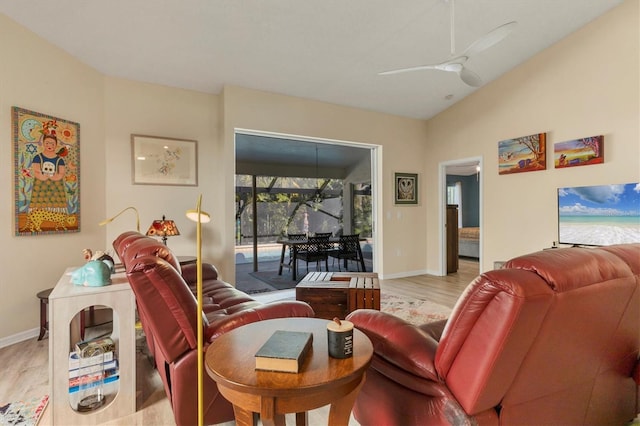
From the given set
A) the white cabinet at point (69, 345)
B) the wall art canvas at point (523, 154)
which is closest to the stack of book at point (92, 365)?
the white cabinet at point (69, 345)

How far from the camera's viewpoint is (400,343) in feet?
4.11

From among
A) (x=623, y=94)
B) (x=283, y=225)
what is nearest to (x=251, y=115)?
(x=283, y=225)

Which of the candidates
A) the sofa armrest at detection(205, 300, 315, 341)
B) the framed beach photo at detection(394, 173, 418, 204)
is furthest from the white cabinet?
A: the framed beach photo at detection(394, 173, 418, 204)

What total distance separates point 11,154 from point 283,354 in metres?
3.35

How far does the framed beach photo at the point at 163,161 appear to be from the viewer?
3.82m

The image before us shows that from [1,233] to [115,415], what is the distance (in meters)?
2.13

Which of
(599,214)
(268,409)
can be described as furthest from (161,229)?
(599,214)

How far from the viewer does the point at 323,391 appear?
0.95 metres

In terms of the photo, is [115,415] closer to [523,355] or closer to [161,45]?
[523,355]

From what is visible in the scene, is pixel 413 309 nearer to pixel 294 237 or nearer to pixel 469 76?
pixel 469 76

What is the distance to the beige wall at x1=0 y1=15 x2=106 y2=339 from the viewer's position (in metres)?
2.80

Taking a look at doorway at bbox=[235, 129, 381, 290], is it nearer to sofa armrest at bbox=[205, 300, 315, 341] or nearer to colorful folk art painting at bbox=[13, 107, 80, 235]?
colorful folk art painting at bbox=[13, 107, 80, 235]

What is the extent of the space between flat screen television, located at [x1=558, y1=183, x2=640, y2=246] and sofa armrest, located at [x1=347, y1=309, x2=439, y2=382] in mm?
3604

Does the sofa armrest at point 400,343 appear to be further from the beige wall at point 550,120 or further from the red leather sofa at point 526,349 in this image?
the beige wall at point 550,120
